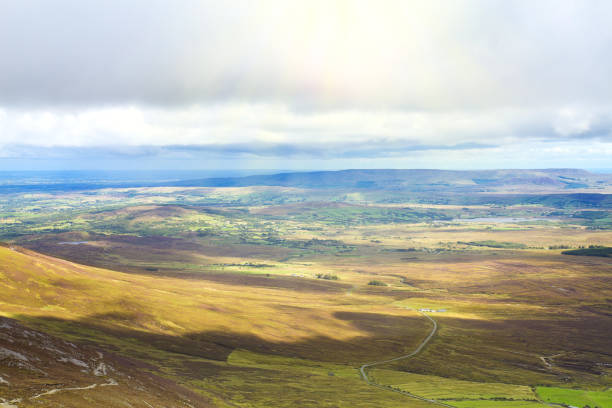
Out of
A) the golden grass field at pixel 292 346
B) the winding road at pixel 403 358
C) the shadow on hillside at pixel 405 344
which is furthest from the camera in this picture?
the shadow on hillside at pixel 405 344

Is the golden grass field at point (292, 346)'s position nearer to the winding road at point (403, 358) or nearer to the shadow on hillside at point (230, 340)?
the shadow on hillside at point (230, 340)

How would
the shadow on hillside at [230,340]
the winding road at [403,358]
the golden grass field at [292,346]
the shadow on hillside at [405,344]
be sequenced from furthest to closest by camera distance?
the shadow on hillside at [230,340]
the shadow on hillside at [405,344]
the winding road at [403,358]
the golden grass field at [292,346]

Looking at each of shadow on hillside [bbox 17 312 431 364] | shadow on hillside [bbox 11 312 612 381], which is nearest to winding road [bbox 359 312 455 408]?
shadow on hillside [bbox 11 312 612 381]

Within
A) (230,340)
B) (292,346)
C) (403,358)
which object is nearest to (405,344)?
(403,358)

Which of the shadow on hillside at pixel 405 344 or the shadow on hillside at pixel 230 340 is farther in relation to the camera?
the shadow on hillside at pixel 230 340

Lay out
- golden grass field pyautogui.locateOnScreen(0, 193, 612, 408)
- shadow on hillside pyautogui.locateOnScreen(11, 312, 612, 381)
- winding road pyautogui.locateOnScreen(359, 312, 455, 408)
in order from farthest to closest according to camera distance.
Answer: shadow on hillside pyautogui.locateOnScreen(11, 312, 612, 381)
winding road pyautogui.locateOnScreen(359, 312, 455, 408)
golden grass field pyautogui.locateOnScreen(0, 193, 612, 408)

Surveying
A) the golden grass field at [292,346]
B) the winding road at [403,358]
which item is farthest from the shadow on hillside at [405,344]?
the winding road at [403,358]

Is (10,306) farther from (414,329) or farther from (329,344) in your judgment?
(414,329)

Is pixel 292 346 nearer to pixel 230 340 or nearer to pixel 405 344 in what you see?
pixel 230 340

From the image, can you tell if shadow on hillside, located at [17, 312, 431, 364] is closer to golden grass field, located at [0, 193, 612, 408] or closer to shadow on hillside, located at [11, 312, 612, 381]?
shadow on hillside, located at [11, 312, 612, 381]

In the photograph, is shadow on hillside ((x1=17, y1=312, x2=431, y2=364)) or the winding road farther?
shadow on hillside ((x1=17, y1=312, x2=431, y2=364))

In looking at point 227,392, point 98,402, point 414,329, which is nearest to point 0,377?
point 98,402
